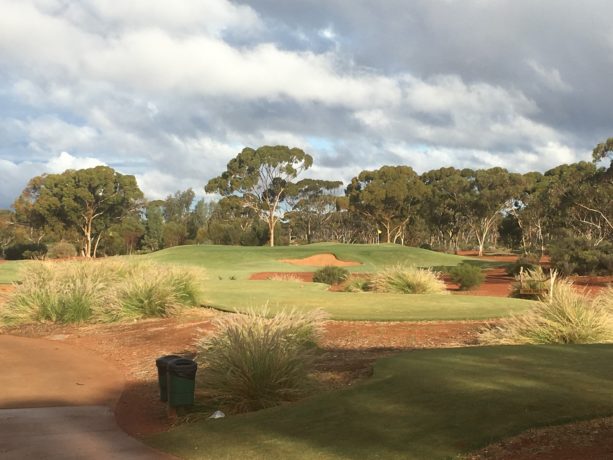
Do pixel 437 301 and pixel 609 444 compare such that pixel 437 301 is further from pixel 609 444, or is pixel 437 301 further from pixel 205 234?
pixel 205 234

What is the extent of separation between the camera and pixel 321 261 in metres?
49.9

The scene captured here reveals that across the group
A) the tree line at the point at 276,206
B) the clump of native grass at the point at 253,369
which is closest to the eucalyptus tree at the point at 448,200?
the tree line at the point at 276,206

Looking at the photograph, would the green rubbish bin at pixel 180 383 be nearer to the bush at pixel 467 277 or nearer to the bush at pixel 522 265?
the bush at pixel 467 277

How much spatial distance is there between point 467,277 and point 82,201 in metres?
48.7

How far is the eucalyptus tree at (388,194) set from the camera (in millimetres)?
72938

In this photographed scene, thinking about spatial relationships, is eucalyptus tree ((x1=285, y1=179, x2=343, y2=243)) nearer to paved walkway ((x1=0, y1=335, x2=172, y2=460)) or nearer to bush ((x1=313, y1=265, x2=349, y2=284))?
bush ((x1=313, y1=265, x2=349, y2=284))

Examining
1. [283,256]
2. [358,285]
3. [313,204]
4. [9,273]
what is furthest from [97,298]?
[313,204]

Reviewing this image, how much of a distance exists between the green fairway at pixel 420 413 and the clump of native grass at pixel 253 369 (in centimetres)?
66

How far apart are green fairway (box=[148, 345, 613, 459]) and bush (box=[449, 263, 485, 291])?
18.2m

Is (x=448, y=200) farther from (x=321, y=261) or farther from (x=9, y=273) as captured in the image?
(x=9, y=273)

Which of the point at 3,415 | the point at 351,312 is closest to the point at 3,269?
the point at 351,312

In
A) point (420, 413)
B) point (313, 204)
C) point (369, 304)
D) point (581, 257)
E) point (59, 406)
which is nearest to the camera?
point (420, 413)

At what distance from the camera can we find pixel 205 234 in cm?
7950

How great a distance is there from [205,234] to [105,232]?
45.3ft
